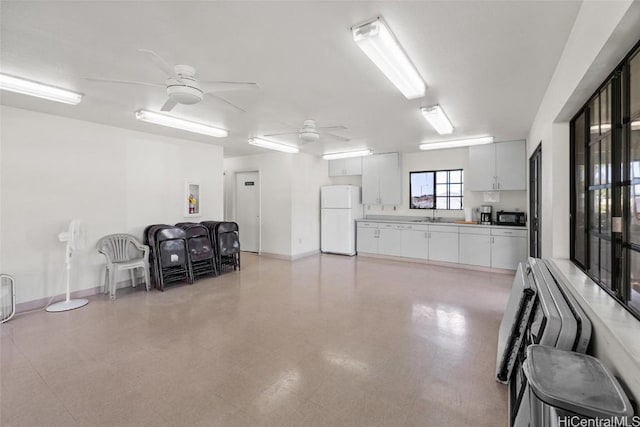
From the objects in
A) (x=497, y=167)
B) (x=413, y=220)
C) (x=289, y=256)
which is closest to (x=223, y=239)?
(x=289, y=256)

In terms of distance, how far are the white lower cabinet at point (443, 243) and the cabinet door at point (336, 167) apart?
9.22ft

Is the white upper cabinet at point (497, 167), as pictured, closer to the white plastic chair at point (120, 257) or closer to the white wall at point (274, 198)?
the white wall at point (274, 198)

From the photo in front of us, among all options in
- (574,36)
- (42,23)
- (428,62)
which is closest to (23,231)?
(42,23)

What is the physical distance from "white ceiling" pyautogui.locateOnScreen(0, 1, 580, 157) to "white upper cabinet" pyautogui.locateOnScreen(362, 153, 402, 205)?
315 cm

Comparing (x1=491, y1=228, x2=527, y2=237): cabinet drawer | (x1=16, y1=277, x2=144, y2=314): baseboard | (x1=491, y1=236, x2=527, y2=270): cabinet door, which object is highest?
(x1=491, y1=228, x2=527, y2=237): cabinet drawer

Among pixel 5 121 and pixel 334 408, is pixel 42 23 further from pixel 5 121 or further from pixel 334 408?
pixel 334 408

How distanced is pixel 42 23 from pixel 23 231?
10.1 ft

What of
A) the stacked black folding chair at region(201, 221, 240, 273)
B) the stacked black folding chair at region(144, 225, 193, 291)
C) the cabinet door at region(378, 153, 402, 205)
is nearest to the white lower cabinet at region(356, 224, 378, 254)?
the cabinet door at region(378, 153, 402, 205)

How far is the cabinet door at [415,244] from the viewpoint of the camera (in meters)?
6.39

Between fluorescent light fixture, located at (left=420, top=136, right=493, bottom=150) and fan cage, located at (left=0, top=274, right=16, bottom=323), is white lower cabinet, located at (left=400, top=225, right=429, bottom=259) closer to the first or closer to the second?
fluorescent light fixture, located at (left=420, top=136, right=493, bottom=150)

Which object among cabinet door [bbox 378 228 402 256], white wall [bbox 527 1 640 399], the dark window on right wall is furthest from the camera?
cabinet door [bbox 378 228 402 256]

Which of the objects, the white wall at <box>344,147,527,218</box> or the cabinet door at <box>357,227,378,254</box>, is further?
the cabinet door at <box>357,227,378,254</box>

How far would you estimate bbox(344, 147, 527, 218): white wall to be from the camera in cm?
596

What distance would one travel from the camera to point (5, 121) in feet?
11.9
